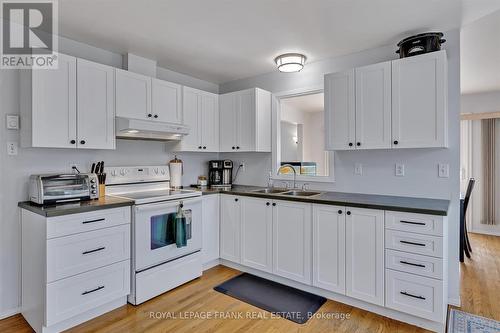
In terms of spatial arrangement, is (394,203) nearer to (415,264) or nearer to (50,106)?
(415,264)

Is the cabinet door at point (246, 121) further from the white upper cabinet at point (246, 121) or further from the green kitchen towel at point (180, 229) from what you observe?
the green kitchen towel at point (180, 229)

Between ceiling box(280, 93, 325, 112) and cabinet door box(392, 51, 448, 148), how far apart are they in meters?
2.31

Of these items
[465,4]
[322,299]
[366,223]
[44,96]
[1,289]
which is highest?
[465,4]

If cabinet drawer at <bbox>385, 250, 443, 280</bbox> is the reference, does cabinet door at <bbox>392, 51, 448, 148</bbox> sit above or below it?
above

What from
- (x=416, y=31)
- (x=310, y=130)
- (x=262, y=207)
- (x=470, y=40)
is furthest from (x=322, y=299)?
(x=310, y=130)

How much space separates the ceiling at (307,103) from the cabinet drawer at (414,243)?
9.93 ft

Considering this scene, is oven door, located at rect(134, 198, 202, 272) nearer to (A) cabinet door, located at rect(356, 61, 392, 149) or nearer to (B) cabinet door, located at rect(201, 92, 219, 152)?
(B) cabinet door, located at rect(201, 92, 219, 152)

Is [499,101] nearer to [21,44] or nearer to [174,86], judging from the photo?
[174,86]

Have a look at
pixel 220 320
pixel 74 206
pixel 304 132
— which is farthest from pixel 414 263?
pixel 304 132

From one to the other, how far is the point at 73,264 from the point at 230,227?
1610mm

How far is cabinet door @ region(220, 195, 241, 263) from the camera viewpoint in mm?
3193

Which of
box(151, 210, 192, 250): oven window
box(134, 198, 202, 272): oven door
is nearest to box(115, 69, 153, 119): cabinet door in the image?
box(134, 198, 202, 272): oven door

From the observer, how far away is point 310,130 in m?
5.91

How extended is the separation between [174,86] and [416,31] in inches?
98.4
